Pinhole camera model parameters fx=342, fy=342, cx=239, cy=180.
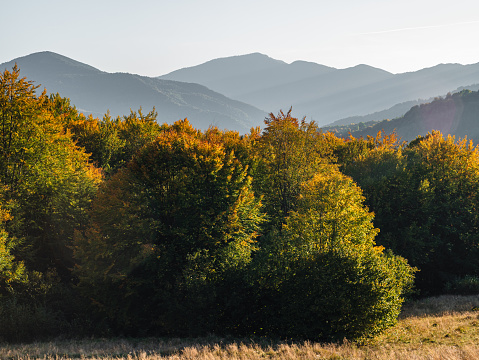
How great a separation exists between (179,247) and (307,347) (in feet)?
45.6

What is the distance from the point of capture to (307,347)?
739 inches

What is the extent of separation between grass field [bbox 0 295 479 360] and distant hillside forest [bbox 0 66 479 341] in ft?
6.05

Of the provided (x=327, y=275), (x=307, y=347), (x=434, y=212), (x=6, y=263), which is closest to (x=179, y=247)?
(x=327, y=275)

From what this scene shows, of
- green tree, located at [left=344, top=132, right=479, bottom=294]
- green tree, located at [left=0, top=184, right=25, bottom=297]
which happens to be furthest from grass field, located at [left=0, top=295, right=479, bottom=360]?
green tree, located at [left=344, top=132, right=479, bottom=294]

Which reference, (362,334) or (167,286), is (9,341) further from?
(362,334)

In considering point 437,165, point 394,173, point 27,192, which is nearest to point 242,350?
point 27,192

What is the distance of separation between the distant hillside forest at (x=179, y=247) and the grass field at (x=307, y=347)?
6.05 feet

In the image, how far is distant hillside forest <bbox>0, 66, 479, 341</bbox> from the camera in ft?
76.7

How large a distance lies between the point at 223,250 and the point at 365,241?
435 inches

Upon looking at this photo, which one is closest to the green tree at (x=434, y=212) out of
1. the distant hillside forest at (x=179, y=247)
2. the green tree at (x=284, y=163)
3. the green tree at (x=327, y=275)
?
the distant hillside forest at (x=179, y=247)

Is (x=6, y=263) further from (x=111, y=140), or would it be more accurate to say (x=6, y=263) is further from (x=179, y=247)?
(x=111, y=140)

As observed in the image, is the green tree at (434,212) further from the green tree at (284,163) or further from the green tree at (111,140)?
the green tree at (111,140)

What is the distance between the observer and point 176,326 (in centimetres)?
2619

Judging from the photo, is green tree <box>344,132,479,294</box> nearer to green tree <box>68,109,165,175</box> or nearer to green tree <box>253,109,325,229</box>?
green tree <box>253,109,325,229</box>
